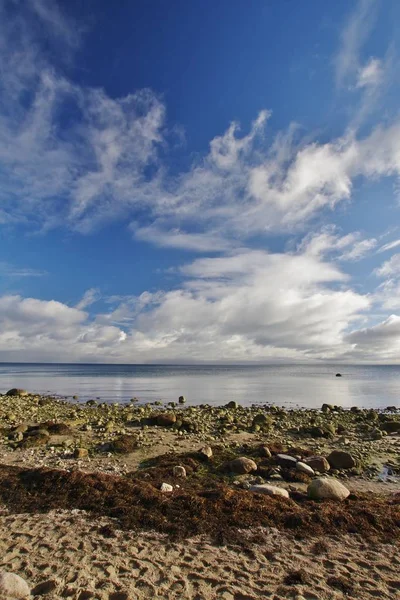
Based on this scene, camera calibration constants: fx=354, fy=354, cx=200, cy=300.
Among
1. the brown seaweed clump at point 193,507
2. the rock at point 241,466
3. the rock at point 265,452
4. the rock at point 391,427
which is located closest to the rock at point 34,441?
the brown seaweed clump at point 193,507

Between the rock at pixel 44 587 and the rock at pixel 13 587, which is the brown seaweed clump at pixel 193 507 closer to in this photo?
the rock at pixel 44 587

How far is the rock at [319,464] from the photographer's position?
14.0 meters

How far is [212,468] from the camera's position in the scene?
45.7 feet

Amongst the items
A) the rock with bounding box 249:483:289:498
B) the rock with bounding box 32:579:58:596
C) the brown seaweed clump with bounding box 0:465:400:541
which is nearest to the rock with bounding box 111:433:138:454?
the brown seaweed clump with bounding box 0:465:400:541

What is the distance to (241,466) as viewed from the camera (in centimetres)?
1343

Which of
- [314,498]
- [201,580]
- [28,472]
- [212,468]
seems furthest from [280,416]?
[201,580]

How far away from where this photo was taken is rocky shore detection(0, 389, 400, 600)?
825 cm

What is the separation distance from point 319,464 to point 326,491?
356 cm

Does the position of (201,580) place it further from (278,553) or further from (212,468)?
(212,468)

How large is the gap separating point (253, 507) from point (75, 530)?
4469mm

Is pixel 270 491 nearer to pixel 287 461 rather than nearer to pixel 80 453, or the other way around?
A: pixel 287 461

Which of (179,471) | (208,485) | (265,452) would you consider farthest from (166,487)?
(265,452)

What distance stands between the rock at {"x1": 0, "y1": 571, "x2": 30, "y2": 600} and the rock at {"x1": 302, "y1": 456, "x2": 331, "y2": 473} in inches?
435

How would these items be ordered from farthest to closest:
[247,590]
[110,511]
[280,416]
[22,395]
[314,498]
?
[22,395]
[280,416]
[314,498]
[110,511]
[247,590]
